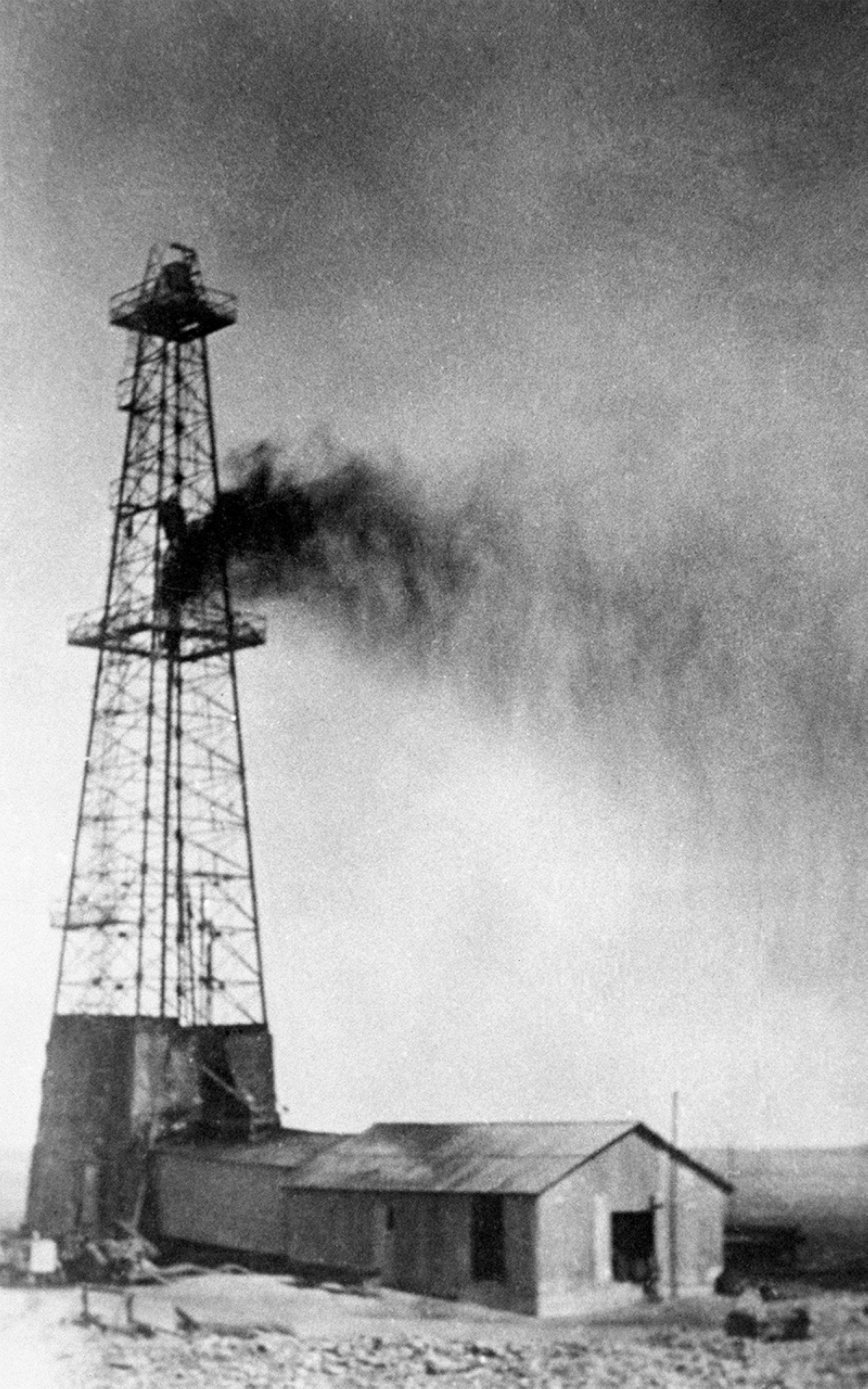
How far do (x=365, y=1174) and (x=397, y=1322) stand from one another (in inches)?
189

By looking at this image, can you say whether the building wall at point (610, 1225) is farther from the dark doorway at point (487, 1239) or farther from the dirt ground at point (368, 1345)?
the dark doorway at point (487, 1239)

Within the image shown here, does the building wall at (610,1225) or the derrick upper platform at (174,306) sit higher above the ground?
the derrick upper platform at (174,306)

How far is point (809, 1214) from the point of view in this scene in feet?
284

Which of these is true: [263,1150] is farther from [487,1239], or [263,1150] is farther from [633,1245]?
[633,1245]

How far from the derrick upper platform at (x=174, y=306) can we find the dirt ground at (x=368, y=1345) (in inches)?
717

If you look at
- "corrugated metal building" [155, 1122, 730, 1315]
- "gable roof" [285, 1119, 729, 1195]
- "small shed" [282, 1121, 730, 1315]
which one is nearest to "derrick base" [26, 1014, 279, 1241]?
"corrugated metal building" [155, 1122, 730, 1315]

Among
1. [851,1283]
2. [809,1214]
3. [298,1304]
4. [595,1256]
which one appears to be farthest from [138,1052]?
[809,1214]

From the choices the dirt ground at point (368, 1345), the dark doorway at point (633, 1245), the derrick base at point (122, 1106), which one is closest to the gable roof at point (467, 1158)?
the dark doorway at point (633, 1245)

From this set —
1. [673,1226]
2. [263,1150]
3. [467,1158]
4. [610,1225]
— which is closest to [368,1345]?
[610,1225]

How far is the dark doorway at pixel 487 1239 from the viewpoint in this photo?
2573 centimetres

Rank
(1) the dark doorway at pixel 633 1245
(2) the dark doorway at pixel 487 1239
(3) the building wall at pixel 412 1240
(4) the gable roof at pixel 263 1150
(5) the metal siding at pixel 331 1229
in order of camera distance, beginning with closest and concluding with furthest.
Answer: (3) the building wall at pixel 412 1240 → (2) the dark doorway at pixel 487 1239 → (1) the dark doorway at pixel 633 1245 → (5) the metal siding at pixel 331 1229 → (4) the gable roof at pixel 263 1150

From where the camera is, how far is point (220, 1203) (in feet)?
102

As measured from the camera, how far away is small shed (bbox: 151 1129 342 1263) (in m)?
30.0

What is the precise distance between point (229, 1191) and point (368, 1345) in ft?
32.7
